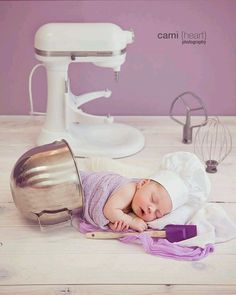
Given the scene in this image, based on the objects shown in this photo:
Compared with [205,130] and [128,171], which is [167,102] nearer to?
[205,130]

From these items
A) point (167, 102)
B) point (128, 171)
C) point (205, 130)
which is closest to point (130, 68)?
point (167, 102)

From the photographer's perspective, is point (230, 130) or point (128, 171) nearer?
point (128, 171)

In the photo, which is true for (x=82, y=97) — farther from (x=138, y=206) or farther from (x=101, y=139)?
(x=138, y=206)

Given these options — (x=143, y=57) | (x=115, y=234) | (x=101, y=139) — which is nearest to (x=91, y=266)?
(x=115, y=234)

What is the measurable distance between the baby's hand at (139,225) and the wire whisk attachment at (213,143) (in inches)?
11.5

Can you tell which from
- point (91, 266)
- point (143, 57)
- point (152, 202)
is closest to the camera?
point (91, 266)

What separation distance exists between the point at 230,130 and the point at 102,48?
47 cm

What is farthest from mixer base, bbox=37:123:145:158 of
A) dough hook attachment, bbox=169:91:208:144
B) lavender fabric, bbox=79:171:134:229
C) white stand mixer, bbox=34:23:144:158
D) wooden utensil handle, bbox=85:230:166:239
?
wooden utensil handle, bbox=85:230:166:239

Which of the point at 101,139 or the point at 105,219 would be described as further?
the point at 101,139

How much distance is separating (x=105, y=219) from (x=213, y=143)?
1.64ft

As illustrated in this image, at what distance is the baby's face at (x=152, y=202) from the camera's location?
1120mm

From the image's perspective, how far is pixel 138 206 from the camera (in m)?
1.13

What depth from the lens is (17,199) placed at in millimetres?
1097

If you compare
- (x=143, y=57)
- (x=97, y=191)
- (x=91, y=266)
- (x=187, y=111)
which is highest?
(x=143, y=57)
